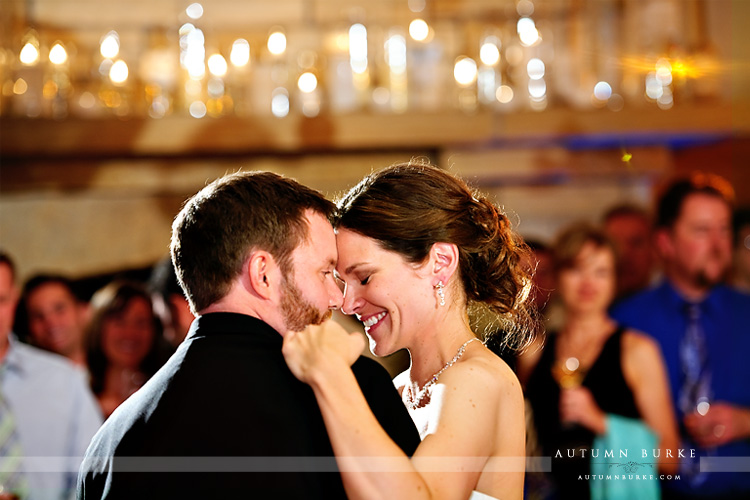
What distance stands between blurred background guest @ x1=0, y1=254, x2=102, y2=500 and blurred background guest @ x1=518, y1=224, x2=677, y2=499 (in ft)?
5.26

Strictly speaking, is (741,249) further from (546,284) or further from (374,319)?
(374,319)

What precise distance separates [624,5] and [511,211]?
1185 mm

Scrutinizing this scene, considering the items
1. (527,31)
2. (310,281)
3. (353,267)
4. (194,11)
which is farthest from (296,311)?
(194,11)

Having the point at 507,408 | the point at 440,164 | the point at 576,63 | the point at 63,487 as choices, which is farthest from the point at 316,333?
the point at 576,63

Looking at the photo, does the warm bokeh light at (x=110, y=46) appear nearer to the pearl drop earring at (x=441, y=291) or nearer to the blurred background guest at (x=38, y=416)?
the blurred background guest at (x=38, y=416)

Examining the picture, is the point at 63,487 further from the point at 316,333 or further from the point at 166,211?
the point at 316,333

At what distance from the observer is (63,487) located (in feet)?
10.1

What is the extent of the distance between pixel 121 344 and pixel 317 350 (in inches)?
90.5

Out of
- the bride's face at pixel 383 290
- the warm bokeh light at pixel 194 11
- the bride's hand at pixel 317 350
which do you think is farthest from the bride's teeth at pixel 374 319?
the warm bokeh light at pixel 194 11

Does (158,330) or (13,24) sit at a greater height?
(13,24)

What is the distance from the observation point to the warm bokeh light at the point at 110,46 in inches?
172

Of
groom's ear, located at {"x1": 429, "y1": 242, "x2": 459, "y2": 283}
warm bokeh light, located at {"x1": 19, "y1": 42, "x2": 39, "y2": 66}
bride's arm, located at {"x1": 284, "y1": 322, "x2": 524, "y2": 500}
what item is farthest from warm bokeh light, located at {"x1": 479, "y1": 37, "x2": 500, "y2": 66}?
bride's arm, located at {"x1": 284, "y1": 322, "x2": 524, "y2": 500}

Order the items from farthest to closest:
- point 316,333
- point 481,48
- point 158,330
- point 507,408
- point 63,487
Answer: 1. point 481,48
2. point 158,330
3. point 63,487
4. point 507,408
5. point 316,333

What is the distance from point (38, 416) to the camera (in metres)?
3.16
